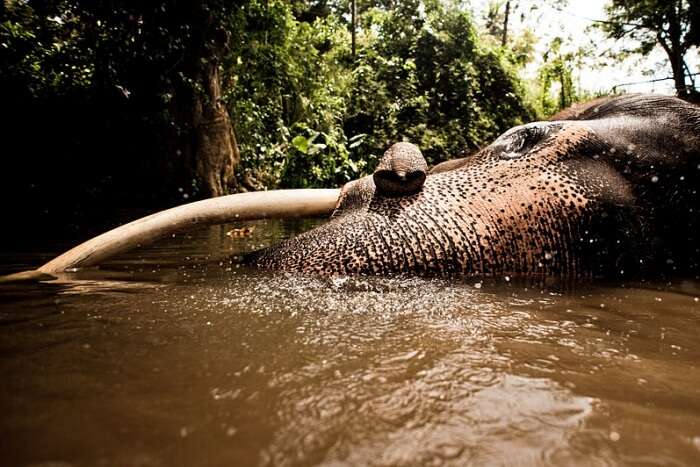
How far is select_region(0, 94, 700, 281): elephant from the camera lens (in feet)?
7.11

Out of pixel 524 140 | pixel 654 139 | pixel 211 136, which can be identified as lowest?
pixel 654 139

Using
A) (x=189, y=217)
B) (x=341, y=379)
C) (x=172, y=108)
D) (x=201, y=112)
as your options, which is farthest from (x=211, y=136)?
(x=341, y=379)

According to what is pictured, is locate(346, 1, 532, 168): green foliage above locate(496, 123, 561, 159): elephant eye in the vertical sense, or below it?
above

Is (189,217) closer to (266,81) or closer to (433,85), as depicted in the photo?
(266,81)

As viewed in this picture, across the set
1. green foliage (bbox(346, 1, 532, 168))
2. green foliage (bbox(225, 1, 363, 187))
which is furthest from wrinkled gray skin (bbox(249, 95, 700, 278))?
green foliage (bbox(346, 1, 532, 168))

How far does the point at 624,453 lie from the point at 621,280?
1939mm

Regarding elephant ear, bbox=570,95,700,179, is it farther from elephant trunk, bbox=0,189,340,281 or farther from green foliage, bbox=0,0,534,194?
green foliage, bbox=0,0,534,194

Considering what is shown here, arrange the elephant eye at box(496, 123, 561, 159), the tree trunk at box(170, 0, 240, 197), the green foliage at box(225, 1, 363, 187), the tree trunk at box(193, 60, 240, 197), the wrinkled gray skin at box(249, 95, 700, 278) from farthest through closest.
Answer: the green foliage at box(225, 1, 363, 187) < the tree trunk at box(193, 60, 240, 197) < the tree trunk at box(170, 0, 240, 197) < the elephant eye at box(496, 123, 561, 159) < the wrinkled gray skin at box(249, 95, 700, 278)

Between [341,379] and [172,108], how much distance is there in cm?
657

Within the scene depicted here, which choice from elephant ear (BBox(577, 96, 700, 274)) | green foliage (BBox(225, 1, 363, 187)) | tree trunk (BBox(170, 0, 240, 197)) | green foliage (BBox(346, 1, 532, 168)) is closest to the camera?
elephant ear (BBox(577, 96, 700, 274))

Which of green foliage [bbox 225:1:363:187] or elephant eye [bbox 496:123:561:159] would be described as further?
green foliage [bbox 225:1:363:187]

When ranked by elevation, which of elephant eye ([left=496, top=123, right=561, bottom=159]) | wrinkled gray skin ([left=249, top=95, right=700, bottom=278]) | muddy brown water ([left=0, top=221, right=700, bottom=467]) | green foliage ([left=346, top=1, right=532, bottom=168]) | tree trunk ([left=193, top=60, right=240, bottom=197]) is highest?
green foliage ([left=346, top=1, right=532, bottom=168])

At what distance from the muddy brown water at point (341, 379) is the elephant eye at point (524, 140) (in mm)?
1073

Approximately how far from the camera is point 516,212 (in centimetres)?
224
